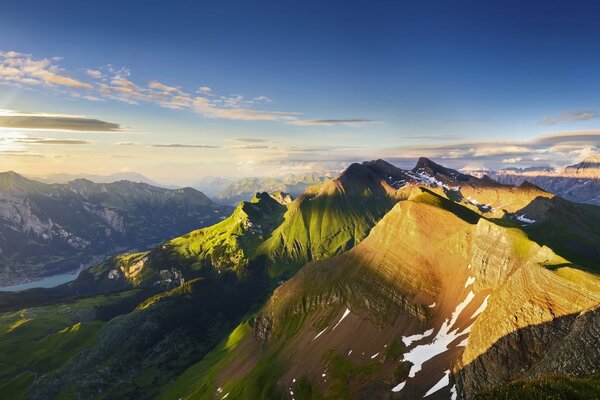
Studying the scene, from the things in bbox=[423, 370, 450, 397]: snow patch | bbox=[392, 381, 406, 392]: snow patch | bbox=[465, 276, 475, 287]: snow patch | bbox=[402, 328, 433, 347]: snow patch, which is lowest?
bbox=[392, 381, 406, 392]: snow patch

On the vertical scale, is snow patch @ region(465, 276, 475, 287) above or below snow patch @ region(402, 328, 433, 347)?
above

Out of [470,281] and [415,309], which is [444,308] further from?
[470,281]

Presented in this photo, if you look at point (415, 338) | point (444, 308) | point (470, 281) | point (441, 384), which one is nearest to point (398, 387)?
point (441, 384)

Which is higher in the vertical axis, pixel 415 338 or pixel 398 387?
pixel 415 338

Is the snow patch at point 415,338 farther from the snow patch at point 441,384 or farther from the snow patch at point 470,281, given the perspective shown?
the snow patch at point 441,384

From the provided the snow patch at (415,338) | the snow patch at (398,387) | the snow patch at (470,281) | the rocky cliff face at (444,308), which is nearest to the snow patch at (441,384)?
the rocky cliff face at (444,308)

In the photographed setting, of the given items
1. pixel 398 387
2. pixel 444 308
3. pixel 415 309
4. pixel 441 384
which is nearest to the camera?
pixel 441 384

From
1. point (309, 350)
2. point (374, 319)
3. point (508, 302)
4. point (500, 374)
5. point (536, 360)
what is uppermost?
point (508, 302)

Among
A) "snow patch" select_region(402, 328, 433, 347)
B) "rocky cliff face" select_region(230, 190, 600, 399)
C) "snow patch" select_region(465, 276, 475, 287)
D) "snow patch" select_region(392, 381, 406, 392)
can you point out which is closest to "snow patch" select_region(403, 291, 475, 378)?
"rocky cliff face" select_region(230, 190, 600, 399)

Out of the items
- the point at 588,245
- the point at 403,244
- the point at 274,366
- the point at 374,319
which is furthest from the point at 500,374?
the point at 588,245

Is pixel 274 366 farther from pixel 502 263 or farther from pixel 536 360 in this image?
pixel 536 360

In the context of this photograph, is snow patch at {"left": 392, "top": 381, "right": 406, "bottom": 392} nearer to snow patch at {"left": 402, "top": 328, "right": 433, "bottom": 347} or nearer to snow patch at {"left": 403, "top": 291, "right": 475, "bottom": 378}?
snow patch at {"left": 403, "top": 291, "right": 475, "bottom": 378}
